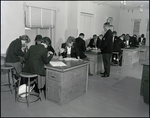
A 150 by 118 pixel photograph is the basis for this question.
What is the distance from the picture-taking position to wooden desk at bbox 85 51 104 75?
524 centimetres

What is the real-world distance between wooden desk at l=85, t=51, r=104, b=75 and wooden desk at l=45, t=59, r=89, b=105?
5.45 ft

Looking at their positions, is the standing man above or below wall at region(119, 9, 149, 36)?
below

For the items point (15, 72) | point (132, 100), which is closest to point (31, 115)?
point (15, 72)

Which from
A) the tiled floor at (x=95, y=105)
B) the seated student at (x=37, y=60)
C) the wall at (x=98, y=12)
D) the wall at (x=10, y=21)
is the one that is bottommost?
the tiled floor at (x=95, y=105)

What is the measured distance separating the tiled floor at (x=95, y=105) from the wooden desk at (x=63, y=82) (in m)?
0.13

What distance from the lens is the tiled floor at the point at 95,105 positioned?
2966 mm

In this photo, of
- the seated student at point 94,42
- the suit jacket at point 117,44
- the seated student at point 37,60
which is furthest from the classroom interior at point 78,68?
the seated student at point 94,42

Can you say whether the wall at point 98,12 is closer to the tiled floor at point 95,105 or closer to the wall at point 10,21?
the wall at point 10,21

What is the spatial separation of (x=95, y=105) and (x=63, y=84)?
0.77 meters

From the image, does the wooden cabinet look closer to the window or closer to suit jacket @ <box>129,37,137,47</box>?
suit jacket @ <box>129,37,137,47</box>

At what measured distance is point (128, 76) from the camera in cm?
546

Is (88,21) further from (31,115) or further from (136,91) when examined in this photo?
(31,115)

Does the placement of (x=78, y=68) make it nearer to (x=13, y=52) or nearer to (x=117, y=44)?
(x=13, y=52)

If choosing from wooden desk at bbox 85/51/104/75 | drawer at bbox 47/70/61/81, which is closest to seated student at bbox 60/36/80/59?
drawer at bbox 47/70/61/81
